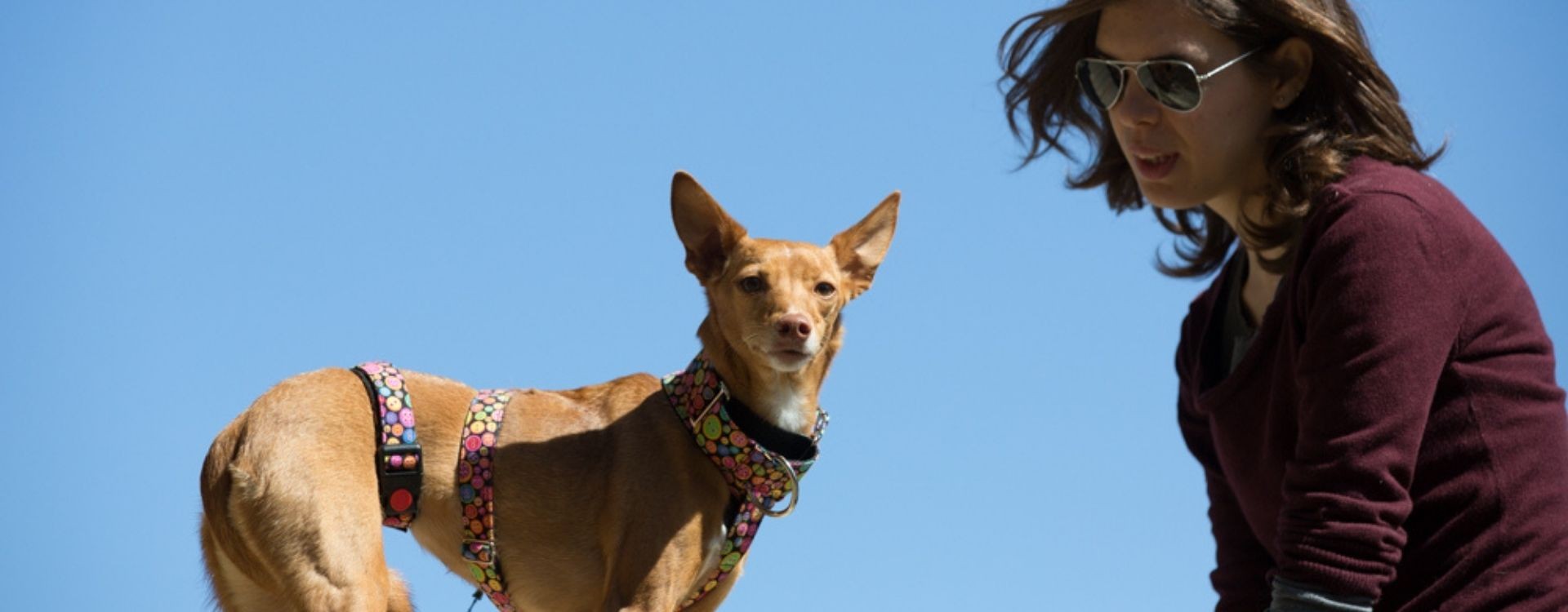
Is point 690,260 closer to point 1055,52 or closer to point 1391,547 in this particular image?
point 1055,52

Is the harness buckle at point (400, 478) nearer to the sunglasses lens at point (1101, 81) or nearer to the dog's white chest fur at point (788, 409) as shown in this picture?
the dog's white chest fur at point (788, 409)

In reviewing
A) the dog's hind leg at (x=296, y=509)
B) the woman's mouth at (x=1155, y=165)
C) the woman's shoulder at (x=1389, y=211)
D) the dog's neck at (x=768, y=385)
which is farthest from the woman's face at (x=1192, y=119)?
the dog's hind leg at (x=296, y=509)

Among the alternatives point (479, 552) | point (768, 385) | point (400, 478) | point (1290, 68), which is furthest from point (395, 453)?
point (1290, 68)

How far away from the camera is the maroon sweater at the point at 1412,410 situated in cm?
270

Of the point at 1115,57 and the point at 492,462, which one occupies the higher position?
the point at 1115,57

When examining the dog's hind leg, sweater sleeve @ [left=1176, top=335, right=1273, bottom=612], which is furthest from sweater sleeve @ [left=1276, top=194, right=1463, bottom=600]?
the dog's hind leg

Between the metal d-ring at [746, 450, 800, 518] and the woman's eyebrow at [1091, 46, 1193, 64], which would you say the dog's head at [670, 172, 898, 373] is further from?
the woman's eyebrow at [1091, 46, 1193, 64]

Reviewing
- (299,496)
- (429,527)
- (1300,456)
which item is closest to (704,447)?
(429,527)

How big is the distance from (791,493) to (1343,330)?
402 centimetres

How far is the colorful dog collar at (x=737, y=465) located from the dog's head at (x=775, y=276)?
0.27 m

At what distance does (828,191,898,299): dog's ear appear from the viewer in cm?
707

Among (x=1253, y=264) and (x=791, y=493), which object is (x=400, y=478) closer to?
(x=791, y=493)

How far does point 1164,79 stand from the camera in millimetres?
3492

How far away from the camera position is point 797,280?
6.61 meters
